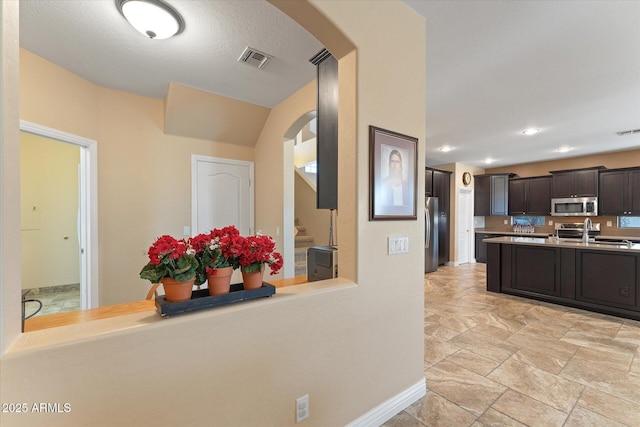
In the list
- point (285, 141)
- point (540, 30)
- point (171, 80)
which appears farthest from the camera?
point (285, 141)

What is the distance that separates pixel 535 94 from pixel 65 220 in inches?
267

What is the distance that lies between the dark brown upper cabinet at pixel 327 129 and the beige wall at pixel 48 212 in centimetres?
412

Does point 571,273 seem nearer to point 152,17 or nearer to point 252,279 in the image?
point 252,279

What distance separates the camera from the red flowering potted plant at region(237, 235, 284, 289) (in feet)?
3.99

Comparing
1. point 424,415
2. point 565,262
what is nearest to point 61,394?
point 424,415

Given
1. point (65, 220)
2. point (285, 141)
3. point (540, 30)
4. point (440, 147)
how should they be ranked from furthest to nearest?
point (440, 147)
point (65, 220)
point (285, 141)
point (540, 30)

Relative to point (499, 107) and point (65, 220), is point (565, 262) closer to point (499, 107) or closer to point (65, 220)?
point (499, 107)

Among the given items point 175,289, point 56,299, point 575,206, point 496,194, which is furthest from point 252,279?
point 496,194

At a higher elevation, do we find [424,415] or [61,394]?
[61,394]

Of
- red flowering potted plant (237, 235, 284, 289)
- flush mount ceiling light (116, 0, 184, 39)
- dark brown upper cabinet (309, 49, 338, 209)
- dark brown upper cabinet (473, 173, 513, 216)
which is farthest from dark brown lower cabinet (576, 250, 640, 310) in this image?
flush mount ceiling light (116, 0, 184, 39)

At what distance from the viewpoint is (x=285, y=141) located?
3373 millimetres

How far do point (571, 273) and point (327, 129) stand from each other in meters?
4.13

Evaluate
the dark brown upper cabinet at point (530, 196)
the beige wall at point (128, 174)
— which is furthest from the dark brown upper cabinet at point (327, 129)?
the dark brown upper cabinet at point (530, 196)

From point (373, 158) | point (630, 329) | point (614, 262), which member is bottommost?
point (630, 329)
